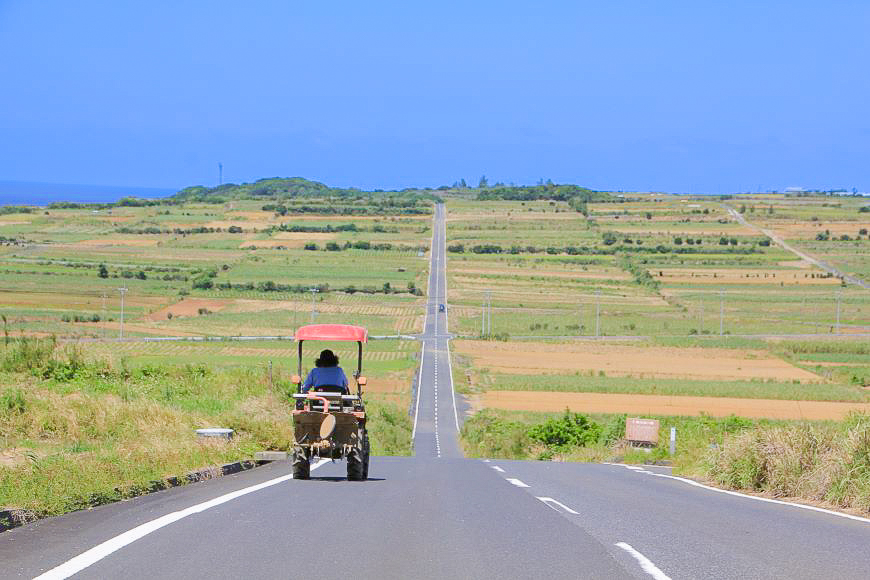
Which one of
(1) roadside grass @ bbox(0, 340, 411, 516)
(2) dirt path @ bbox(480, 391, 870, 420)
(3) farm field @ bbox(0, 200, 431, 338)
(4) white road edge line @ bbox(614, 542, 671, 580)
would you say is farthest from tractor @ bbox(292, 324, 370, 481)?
(3) farm field @ bbox(0, 200, 431, 338)

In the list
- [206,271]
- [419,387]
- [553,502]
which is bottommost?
[419,387]

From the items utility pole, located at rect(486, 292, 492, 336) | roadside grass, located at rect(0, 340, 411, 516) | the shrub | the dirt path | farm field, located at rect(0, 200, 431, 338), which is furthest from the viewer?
utility pole, located at rect(486, 292, 492, 336)

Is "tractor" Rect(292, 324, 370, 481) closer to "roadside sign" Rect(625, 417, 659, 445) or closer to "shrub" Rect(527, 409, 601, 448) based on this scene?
"roadside sign" Rect(625, 417, 659, 445)

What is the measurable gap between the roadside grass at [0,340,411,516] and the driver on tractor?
6.80ft

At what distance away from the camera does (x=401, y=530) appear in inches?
367

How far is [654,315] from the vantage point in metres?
113

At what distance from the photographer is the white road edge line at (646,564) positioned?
7.31m

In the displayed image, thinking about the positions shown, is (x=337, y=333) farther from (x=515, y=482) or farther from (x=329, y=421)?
(x=515, y=482)

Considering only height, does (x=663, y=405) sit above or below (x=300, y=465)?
below

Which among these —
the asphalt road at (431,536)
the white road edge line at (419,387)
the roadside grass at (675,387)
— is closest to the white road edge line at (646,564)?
the asphalt road at (431,536)

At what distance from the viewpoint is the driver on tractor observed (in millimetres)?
14828

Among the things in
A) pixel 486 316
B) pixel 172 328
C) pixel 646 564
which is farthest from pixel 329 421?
pixel 486 316

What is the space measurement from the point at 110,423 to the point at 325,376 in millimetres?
4290

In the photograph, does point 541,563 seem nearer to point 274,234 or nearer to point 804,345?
point 804,345
